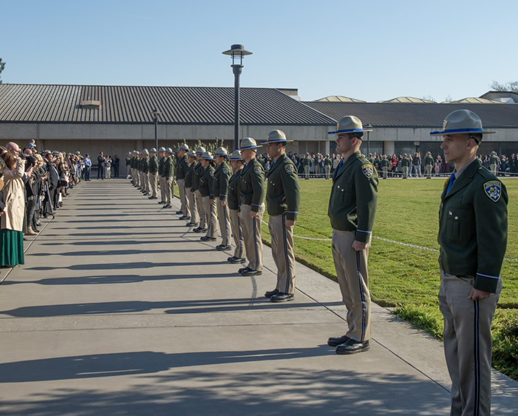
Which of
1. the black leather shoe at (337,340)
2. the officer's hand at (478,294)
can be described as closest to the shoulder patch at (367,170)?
the black leather shoe at (337,340)

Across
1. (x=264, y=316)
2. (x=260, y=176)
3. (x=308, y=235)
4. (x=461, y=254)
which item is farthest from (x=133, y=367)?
(x=308, y=235)

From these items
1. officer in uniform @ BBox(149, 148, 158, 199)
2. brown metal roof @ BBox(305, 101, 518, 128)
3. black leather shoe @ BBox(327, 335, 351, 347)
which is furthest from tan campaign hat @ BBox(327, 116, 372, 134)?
brown metal roof @ BBox(305, 101, 518, 128)

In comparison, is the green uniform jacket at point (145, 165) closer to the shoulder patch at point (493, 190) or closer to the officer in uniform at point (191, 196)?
the officer in uniform at point (191, 196)

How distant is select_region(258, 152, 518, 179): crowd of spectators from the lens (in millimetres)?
51562

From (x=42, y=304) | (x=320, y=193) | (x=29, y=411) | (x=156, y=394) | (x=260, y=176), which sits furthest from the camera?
(x=320, y=193)

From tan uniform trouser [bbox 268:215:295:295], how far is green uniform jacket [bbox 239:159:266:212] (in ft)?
4.40

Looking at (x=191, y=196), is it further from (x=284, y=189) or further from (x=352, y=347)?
(x=352, y=347)

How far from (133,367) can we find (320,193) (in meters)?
26.7

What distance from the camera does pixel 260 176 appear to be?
413 inches

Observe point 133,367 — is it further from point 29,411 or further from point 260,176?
point 260,176

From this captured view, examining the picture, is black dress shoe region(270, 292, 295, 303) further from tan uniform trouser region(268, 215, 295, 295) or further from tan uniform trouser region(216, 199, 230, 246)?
tan uniform trouser region(216, 199, 230, 246)

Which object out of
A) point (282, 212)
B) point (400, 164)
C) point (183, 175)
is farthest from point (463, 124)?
point (400, 164)

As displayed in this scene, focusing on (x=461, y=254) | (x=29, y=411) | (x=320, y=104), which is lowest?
(x=29, y=411)

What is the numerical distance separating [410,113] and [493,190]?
6223cm
